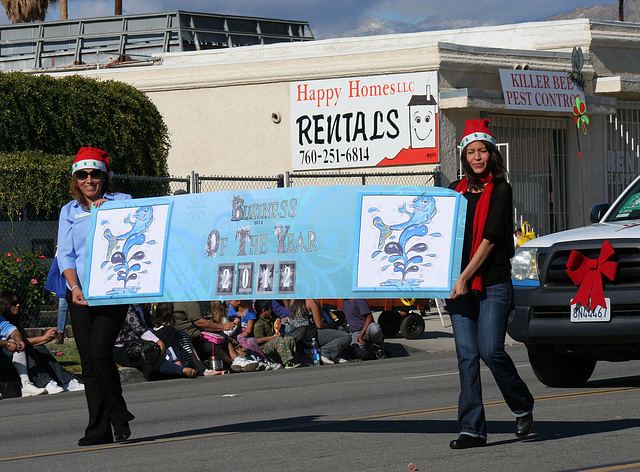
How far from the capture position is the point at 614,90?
88.7ft

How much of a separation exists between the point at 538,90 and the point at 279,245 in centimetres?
1942

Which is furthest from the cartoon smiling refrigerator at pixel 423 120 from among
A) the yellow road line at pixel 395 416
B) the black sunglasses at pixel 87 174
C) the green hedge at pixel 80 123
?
the black sunglasses at pixel 87 174

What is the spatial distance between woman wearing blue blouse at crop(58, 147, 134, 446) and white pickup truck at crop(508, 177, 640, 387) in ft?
12.2

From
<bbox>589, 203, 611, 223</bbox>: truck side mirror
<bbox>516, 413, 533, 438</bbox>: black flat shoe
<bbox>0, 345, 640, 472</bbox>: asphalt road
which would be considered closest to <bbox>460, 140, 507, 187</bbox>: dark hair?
<bbox>516, 413, 533, 438</bbox>: black flat shoe

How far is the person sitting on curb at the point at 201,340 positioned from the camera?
49.1 feet

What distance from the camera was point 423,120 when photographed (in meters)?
24.6

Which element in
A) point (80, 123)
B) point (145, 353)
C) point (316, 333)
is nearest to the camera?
point (145, 353)

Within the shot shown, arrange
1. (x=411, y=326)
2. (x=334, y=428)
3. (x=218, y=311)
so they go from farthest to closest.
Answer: (x=411, y=326) < (x=218, y=311) < (x=334, y=428)

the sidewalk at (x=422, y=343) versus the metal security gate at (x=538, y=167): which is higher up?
the metal security gate at (x=538, y=167)

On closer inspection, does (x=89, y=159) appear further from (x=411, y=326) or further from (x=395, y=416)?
(x=411, y=326)

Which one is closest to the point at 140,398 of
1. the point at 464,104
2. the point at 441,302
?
the point at 441,302

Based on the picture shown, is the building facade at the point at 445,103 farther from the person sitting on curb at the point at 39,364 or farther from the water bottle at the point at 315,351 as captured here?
the person sitting on curb at the point at 39,364

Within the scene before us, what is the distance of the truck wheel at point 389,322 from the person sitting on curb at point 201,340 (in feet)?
11.6

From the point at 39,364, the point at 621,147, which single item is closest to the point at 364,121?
the point at 621,147
